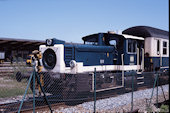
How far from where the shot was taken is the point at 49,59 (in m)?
8.01

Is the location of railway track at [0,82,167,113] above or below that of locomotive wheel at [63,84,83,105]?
below

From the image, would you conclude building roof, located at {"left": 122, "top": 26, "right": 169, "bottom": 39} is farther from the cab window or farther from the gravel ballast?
the gravel ballast

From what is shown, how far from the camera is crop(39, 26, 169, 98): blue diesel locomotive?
741 cm

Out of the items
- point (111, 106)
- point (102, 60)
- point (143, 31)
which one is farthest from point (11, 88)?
point (143, 31)

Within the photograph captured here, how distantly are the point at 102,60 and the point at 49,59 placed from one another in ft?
8.75

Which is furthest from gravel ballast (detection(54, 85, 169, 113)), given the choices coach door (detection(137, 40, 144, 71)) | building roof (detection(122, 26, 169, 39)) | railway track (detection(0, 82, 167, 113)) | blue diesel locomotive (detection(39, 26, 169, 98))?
building roof (detection(122, 26, 169, 39))

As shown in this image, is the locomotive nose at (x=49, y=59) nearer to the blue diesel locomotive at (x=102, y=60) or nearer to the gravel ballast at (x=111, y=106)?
the blue diesel locomotive at (x=102, y=60)

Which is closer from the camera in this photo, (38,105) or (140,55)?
(38,105)

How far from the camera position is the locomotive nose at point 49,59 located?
7839mm

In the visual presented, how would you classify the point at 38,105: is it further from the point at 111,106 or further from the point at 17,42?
the point at 17,42

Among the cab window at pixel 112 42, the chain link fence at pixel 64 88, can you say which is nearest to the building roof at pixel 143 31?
the cab window at pixel 112 42

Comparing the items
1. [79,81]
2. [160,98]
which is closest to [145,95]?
[160,98]

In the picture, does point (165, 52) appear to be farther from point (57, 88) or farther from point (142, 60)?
point (57, 88)

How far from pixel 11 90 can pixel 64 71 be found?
341cm
